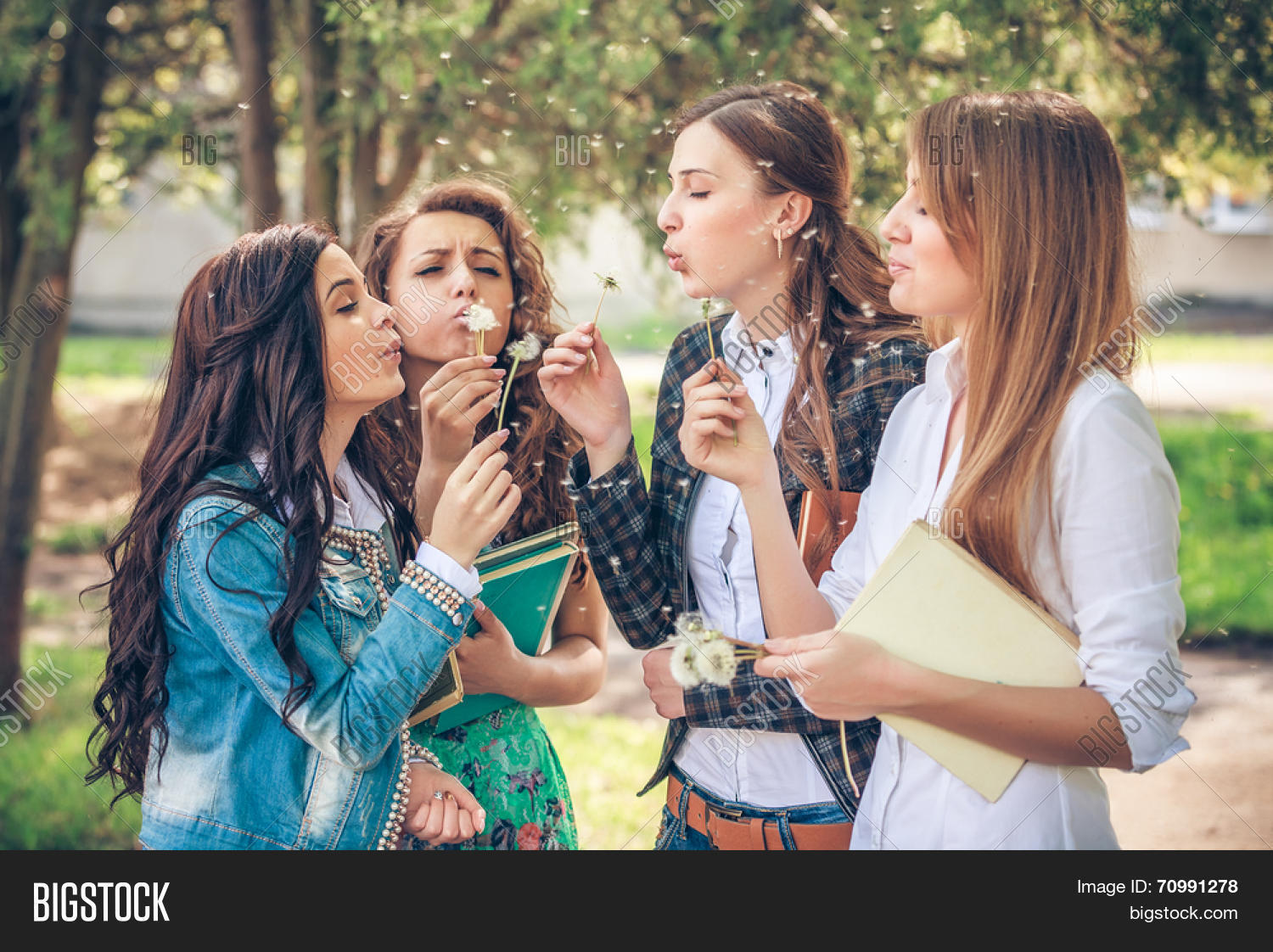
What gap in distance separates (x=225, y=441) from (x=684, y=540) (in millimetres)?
847

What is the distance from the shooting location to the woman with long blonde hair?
148cm

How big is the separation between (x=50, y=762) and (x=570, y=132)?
3.74 metres

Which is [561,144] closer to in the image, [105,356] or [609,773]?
Result: [609,773]

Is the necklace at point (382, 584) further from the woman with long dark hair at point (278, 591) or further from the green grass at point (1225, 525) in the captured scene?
the green grass at point (1225, 525)

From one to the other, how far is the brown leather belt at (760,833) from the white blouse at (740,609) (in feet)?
0.11

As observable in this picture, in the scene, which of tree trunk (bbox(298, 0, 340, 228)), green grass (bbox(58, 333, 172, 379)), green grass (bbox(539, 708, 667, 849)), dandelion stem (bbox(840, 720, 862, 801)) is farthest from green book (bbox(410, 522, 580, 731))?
green grass (bbox(58, 333, 172, 379))

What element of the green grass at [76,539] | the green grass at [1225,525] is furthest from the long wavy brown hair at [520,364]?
the green grass at [76,539]

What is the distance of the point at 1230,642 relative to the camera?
6.41 metres

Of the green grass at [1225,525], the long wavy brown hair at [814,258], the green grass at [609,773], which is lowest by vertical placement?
the green grass at [609,773]

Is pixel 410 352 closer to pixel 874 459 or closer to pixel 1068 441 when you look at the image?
pixel 874 459

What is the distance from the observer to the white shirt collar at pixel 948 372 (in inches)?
70.6

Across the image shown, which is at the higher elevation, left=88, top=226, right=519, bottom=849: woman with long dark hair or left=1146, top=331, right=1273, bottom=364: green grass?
left=1146, top=331, right=1273, bottom=364: green grass

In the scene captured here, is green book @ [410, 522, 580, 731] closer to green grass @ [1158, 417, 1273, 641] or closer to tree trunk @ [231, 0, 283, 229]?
tree trunk @ [231, 0, 283, 229]

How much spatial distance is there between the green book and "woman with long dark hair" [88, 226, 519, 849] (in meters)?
0.18
